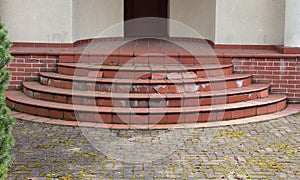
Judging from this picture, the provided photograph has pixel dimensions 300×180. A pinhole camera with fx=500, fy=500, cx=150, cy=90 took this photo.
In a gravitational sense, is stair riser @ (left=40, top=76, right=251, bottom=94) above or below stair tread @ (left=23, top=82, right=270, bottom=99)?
above

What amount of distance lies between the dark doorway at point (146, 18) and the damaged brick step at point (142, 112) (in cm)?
399

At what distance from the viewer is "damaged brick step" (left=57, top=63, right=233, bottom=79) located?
24.6ft

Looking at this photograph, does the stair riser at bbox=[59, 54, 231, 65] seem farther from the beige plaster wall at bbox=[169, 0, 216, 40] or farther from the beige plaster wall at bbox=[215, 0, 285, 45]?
the beige plaster wall at bbox=[169, 0, 216, 40]

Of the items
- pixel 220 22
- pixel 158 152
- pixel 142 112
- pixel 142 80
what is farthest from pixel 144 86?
pixel 220 22

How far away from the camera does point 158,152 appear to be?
569 centimetres

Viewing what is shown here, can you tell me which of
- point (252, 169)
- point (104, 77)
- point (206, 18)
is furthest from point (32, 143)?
point (206, 18)

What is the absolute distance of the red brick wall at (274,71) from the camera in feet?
27.6

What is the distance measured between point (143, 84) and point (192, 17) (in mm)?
3618

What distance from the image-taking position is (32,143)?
6000 millimetres

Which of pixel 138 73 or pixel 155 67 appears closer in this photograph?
pixel 138 73

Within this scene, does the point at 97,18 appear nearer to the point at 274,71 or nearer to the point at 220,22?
the point at 220,22

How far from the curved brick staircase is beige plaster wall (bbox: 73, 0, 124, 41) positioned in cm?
152

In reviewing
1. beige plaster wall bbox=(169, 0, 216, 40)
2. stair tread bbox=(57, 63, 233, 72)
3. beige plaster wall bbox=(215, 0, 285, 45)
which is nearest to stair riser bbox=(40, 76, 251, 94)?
stair tread bbox=(57, 63, 233, 72)

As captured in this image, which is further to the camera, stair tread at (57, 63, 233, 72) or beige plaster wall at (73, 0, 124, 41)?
beige plaster wall at (73, 0, 124, 41)
